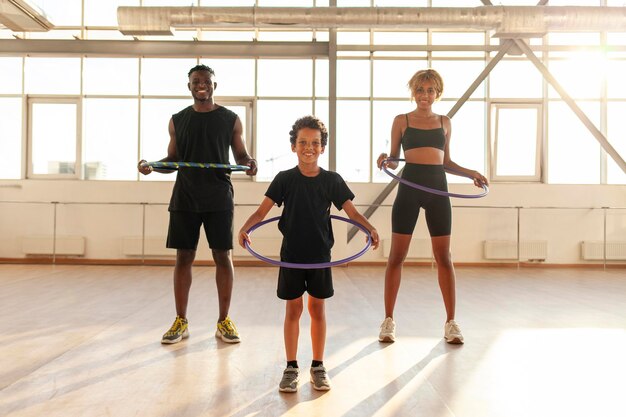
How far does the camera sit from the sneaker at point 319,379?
94.3 inches

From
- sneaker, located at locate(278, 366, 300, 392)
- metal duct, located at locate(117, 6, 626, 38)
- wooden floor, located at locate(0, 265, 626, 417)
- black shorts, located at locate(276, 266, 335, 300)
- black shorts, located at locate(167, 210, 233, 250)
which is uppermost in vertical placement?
metal duct, located at locate(117, 6, 626, 38)

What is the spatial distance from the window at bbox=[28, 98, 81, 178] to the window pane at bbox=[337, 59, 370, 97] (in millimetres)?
4988

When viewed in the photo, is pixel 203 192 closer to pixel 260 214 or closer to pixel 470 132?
pixel 260 214

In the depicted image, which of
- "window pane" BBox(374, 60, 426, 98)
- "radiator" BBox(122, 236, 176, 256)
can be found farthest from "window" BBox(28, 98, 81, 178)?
"window pane" BBox(374, 60, 426, 98)

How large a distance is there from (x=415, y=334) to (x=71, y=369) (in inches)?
85.3

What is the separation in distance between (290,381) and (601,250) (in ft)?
29.0

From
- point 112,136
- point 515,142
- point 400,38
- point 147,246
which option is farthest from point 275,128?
point 515,142

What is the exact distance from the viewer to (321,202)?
2529 millimetres

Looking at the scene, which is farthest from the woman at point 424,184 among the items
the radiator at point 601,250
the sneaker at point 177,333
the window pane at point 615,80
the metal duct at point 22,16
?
the window pane at point 615,80

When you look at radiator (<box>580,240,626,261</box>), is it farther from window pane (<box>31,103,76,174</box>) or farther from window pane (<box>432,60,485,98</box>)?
window pane (<box>31,103,76,174</box>)

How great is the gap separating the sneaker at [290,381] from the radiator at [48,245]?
26.5 ft

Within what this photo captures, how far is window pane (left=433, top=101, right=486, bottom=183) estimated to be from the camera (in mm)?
10102

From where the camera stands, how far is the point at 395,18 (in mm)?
Answer: 7812

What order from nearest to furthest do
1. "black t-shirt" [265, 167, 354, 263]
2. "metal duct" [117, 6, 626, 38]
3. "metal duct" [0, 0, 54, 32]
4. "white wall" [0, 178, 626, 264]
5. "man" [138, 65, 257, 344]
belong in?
"black t-shirt" [265, 167, 354, 263] → "man" [138, 65, 257, 344] → "metal duct" [0, 0, 54, 32] → "metal duct" [117, 6, 626, 38] → "white wall" [0, 178, 626, 264]
